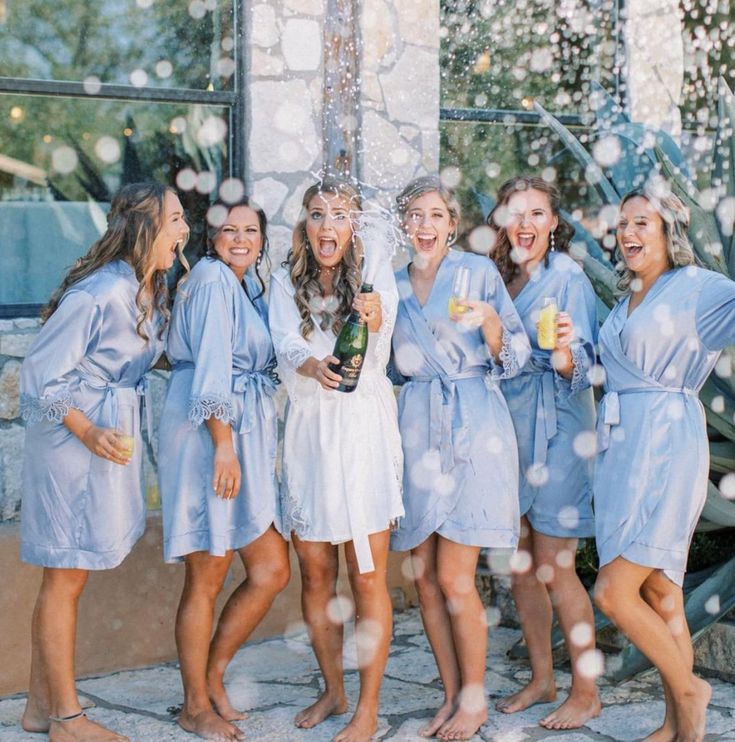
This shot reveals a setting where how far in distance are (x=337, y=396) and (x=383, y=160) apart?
2092 mm

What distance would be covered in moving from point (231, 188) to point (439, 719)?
274cm

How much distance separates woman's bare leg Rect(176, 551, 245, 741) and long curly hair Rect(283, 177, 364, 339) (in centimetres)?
88

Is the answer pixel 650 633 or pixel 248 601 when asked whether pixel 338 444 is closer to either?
pixel 248 601

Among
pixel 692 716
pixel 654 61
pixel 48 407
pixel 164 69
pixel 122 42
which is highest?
pixel 654 61

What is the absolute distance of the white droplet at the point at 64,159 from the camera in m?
5.22

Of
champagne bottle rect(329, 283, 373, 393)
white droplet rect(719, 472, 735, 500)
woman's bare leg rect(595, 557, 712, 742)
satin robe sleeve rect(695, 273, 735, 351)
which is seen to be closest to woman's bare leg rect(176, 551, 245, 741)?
champagne bottle rect(329, 283, 373, 393)

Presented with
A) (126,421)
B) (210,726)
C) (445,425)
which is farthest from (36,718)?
(445,425)

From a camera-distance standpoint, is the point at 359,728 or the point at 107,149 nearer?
the point at 359,728

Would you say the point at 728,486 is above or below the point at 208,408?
below

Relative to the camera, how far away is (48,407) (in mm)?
3650

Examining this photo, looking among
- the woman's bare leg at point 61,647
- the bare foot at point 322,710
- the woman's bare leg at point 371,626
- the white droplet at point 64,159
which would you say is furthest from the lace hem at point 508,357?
the white droplet at point 64,159

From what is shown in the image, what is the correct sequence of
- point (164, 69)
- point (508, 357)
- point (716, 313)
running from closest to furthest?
point (716, 313), point (508, 357), point (164, 69)

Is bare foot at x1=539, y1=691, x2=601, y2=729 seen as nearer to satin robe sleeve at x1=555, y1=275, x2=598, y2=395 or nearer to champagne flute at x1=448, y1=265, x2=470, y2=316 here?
satin robe sleeve at x1=555, y1=275, x2=598, y2=395

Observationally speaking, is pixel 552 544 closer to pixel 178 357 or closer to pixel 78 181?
pixel 178 357
